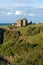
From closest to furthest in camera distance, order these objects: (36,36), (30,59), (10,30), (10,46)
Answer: (30,59), (10,46), (36,36), (10,30)

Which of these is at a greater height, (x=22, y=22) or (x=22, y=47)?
(x=22, y=47)

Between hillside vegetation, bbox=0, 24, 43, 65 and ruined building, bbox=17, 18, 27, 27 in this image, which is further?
ruined building, bbox=17, 18, 27, 27

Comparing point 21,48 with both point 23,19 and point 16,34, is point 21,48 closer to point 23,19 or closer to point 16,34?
point 16,34

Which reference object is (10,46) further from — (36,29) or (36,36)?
(36,29)

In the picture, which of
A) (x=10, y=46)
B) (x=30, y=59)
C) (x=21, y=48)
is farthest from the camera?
(x=10, y=46)

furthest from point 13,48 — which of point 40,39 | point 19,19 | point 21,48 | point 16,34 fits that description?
point 19,19

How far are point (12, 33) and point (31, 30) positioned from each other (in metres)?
4.61

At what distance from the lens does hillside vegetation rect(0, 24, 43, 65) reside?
40.6 metres

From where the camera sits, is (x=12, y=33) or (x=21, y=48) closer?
(x=21, y=48)

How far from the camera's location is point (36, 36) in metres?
61.8

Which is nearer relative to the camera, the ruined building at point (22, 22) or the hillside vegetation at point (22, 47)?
the hillside vegetation at point (22, 47)

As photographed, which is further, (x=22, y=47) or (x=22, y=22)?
(x=22, y=22)

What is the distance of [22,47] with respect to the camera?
5131cm

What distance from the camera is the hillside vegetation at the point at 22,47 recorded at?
40.6 meters
